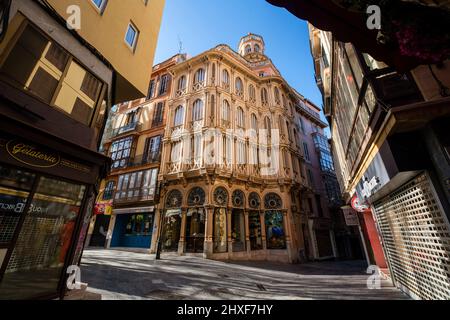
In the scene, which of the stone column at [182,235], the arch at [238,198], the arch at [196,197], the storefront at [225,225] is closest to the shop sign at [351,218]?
the storefront at [225,225]

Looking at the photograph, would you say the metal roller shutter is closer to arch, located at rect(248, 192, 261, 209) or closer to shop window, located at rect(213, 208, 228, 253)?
shop window, located at rect(213, 208, 228, 253)

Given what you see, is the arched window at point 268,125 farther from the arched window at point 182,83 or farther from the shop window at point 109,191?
the shop window at point 109,191

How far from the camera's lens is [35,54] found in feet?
16.3

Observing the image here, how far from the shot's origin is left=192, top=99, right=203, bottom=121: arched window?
1917 cm

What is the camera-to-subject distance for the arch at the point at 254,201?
18.1 m

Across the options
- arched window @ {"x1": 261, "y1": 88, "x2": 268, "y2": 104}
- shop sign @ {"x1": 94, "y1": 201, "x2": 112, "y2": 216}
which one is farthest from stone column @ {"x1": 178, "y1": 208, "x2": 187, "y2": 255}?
arched window @ {"x1": 261, "y1": 88, "x2": 268, "y2": 104}

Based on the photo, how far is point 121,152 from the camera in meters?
22.5

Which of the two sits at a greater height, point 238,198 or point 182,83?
point 182,83

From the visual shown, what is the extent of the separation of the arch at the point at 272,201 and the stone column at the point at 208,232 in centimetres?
596

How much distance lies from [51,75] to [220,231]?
46.3 feet

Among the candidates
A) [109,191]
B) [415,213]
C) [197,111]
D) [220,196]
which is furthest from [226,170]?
[109,191]

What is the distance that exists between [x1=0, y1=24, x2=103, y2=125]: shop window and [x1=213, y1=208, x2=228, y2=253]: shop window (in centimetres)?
1219

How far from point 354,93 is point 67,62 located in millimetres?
9229

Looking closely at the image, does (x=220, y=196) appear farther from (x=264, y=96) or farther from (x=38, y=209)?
(x=264, y=96)
